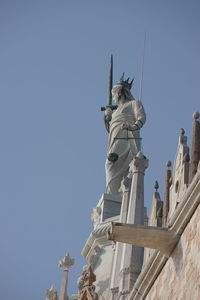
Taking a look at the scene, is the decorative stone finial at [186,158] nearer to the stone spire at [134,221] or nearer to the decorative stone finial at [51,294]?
the stone spire at [134,221]

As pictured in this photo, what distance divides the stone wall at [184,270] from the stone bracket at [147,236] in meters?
0.13

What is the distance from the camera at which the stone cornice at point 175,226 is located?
447 inches

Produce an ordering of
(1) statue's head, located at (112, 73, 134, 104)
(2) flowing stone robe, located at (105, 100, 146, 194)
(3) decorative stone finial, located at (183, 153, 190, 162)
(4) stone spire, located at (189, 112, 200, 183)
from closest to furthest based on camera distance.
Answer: (4) stone spire, located at (189, 112, 200, 183) < (3) decorative stone finial, located at (183, 153, 190, 162) < (2) flowing stone robe, located at (105, 100, 146, 194) < (1) statue's head, located at (112, 73, 134, 104)

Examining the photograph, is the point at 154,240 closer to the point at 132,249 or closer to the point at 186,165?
the point at 186,165

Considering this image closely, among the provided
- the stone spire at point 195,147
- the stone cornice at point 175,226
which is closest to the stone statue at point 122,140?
the stone spire at point 195,147

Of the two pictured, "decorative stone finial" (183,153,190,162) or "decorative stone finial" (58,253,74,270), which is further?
"decorative stone finial" (58,253,74,270)

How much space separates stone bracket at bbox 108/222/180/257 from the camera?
11.8m

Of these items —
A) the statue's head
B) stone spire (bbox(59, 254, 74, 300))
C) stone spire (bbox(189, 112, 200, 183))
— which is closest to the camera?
stone spire (bbox(189, 112, 200, 183))

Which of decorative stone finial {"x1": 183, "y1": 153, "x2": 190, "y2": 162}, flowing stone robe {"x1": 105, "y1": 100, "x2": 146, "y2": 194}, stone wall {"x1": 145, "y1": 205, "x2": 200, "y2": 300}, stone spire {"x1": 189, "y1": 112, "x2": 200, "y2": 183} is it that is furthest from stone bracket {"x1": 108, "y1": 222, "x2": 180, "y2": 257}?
flowing stone robe {"x1": 105, "y1": 100, "x2": 146, "y2": 194}

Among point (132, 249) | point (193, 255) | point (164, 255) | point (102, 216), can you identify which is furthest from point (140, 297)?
point (102, 216)

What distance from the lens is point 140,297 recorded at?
1319cm

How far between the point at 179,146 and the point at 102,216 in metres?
5.23

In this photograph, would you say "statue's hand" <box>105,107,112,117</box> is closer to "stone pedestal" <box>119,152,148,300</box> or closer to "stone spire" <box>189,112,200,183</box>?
"stone pedestal" <box>119,152,148,300</box>

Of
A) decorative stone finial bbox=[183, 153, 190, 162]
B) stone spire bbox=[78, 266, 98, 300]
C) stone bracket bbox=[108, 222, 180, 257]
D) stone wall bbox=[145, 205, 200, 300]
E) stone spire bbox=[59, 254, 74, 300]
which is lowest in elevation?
stone wall bbox=[145, 205, 200, 300]
